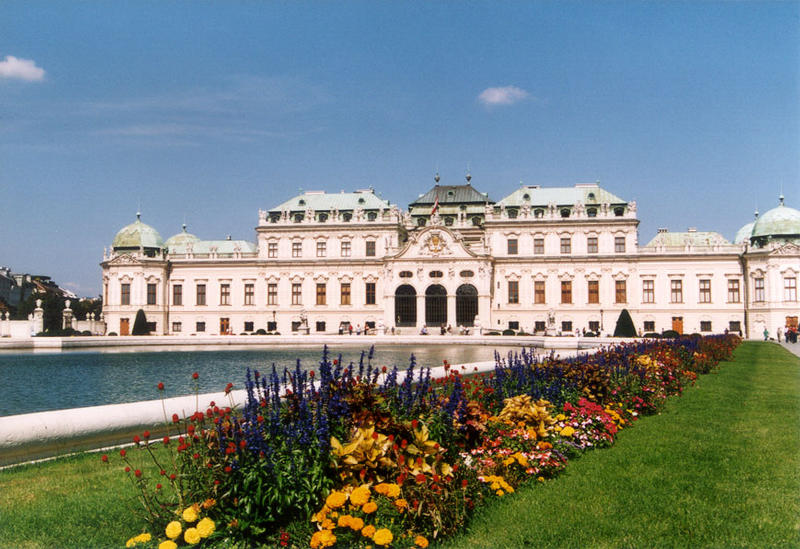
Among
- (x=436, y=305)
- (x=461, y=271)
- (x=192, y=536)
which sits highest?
(x=461, y=271)

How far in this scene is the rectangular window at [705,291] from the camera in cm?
6250

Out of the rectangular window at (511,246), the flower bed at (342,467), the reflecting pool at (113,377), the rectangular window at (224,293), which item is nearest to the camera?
the flower bed at (342,467)

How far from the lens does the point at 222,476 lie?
6762mm

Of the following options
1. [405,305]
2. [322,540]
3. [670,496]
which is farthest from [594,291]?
[322,540]

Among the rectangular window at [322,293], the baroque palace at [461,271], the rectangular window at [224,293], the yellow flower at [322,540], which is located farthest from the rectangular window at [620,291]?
the yellow flower at [322,540]

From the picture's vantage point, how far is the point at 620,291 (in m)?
63.8

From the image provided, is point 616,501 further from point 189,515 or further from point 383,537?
point 189,515

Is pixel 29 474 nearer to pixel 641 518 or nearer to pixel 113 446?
pixel 113 446

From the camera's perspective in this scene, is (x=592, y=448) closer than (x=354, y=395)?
No

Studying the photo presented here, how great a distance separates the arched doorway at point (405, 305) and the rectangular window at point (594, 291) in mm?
17085

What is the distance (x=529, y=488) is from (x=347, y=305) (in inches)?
2365

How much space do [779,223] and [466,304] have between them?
3015 centimetres

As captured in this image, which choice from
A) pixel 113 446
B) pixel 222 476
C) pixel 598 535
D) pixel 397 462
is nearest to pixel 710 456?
pixel 598 535

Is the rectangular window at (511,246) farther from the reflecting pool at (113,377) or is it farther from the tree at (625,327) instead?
the reflecting pool at (113,377)
